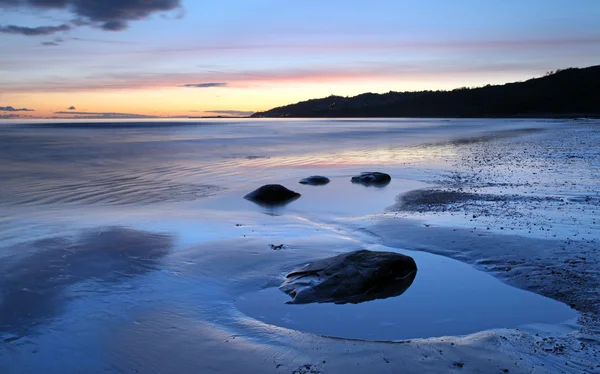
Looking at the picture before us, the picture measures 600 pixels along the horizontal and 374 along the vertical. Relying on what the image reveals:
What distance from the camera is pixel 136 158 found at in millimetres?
28156

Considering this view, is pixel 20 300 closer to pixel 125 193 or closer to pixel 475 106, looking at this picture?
pixel 125 193

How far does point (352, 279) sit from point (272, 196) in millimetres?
7327

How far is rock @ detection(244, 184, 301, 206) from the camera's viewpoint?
1277 centimetres

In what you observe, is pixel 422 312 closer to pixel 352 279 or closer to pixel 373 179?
pixel 352 279

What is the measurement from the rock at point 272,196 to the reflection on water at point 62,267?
429cm

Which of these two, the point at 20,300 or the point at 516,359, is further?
the point at 20,300

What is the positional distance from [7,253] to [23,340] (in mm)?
3727

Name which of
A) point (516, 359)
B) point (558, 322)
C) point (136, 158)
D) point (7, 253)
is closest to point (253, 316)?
point (516, 359)

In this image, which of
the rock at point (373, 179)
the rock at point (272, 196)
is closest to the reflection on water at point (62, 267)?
the rock at point (272, 196)

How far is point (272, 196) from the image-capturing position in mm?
13000

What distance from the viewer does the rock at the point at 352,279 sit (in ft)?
18.7

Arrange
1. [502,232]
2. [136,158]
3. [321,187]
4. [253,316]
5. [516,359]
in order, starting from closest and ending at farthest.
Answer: [516,359]
[253,316]
[502,232]
[321,187]
[136,158]

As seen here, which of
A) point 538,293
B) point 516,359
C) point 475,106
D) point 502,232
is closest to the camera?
point 516,359

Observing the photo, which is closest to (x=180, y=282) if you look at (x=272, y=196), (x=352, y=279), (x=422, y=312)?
(x=352, y=279)
